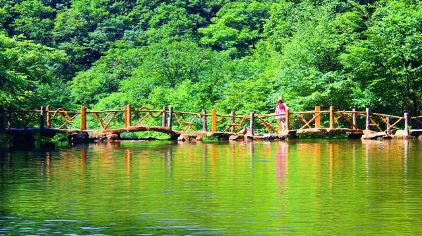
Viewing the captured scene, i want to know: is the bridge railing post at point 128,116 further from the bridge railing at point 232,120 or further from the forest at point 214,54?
the forest at point 214,54

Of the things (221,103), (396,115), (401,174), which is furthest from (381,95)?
(401,174)

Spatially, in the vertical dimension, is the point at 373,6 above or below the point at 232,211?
above

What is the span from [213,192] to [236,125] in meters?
23.7

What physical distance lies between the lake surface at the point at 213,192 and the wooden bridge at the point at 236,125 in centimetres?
766

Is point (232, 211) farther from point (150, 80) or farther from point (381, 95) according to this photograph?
point (150, 80)

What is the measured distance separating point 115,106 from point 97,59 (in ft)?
49.9

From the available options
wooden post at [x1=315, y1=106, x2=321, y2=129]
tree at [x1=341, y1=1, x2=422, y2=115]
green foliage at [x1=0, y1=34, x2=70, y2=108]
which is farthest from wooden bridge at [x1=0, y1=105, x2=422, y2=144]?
tree at [x1=341, y1=1, x2=422, y2=115]

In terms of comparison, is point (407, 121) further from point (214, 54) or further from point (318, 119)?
point (214, 54)

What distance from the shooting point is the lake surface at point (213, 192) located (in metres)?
18.6

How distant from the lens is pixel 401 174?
26.9 m

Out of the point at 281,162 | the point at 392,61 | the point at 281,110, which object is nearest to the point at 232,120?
the point at 281,110

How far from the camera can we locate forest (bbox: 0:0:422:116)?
1881 inches

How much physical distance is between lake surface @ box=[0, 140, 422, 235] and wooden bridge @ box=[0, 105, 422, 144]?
766 centimetres

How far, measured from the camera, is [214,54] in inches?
2427
